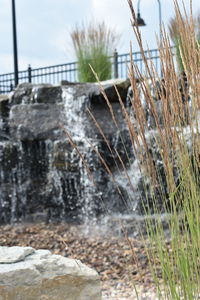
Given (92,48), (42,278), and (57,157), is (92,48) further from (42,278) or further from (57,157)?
(42,278)

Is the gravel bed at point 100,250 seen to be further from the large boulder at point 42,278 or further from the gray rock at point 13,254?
the gray rock at point 13,254

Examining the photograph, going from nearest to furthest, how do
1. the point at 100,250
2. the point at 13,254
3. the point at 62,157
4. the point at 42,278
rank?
the point at 42,278, the point at 13,254, the point at 100,250, the point at 62,157

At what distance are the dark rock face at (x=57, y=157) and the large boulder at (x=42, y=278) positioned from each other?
3324 millimetres

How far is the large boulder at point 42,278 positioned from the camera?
2.18 m

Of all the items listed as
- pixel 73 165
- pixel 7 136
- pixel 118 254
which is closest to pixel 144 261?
pixel 118 254

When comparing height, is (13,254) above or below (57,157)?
below

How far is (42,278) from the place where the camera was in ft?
7.28

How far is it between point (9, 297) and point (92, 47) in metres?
6.60

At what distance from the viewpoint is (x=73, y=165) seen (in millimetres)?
5914

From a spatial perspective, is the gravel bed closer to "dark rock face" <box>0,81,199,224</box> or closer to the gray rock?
"dark rock face" <box>0,81,199,224</box>

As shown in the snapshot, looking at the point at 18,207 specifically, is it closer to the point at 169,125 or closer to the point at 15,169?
the point at 15,169

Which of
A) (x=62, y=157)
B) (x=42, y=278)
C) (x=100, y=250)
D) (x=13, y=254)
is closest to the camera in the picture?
(x=42, y=278)

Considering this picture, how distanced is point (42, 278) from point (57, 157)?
3.75 metres

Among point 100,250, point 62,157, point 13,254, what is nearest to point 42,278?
point 13,254
